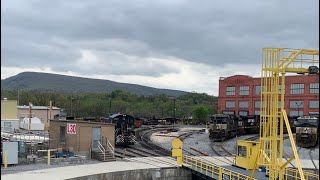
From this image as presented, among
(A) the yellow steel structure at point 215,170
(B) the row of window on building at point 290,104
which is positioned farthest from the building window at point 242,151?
(B) the row of window on building at point 290,104

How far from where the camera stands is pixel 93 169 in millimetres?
24609

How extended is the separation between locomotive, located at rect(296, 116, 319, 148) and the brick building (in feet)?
53.1

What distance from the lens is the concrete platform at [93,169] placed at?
856 inches

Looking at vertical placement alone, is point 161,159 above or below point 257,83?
below

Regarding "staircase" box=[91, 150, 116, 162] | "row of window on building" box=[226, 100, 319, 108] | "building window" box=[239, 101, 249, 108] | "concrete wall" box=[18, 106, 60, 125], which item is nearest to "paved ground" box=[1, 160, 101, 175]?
"staircase" box=[91, 150, 116, 162]

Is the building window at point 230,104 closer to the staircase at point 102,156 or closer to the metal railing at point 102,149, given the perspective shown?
the metal railing at point 102,149

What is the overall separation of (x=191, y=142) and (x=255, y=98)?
25.9 m

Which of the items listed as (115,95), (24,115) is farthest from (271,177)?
(115,95)

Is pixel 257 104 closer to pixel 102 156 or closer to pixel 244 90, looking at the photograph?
pixel 244 90

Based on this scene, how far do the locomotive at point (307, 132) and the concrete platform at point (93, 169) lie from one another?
14.1 metres

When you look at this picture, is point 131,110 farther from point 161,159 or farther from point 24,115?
point 161,159

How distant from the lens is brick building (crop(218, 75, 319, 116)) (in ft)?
188

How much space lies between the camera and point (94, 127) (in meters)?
31.7

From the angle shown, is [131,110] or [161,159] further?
[131,110]
